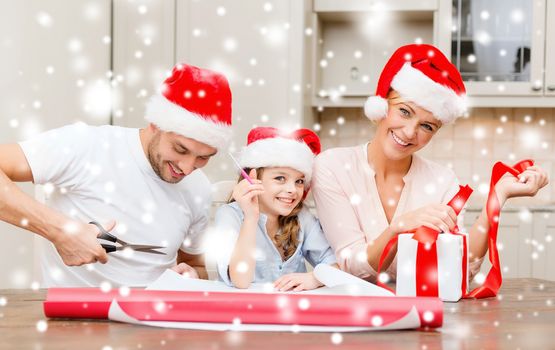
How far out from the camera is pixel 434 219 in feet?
3.82

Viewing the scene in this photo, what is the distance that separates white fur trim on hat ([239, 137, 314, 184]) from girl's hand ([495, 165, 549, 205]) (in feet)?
1.38

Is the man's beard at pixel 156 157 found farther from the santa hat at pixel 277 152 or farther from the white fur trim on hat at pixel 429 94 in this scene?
the white fur trim on hat at pixel 429 94

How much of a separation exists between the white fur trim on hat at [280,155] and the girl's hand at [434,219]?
36 centimetres

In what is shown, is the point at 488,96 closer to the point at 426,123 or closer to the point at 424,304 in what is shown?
the point at 426,123

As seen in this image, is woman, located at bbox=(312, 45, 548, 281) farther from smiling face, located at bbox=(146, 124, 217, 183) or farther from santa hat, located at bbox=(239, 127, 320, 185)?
smiling face, located at bbox=(146, 124, 217, 183)

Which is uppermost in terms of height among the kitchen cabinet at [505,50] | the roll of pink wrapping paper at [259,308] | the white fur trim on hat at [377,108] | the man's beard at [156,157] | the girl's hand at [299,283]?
the kitchen cabinet at [505,50]

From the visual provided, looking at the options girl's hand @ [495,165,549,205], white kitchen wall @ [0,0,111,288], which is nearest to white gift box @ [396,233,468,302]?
girl's hand @ [495,165,549,205]

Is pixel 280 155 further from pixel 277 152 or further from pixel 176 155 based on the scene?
pixel 176 155

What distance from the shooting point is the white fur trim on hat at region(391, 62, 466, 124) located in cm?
152

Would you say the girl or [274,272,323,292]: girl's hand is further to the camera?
the girl

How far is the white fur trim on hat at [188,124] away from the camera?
4.62ft

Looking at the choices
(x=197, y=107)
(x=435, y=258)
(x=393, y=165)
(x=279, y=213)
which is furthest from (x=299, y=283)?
(x=393, y=165)

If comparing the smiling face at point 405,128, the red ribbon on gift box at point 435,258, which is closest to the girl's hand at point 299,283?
the red ribbon on gift box at point 435,258

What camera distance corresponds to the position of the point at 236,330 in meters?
0.83
